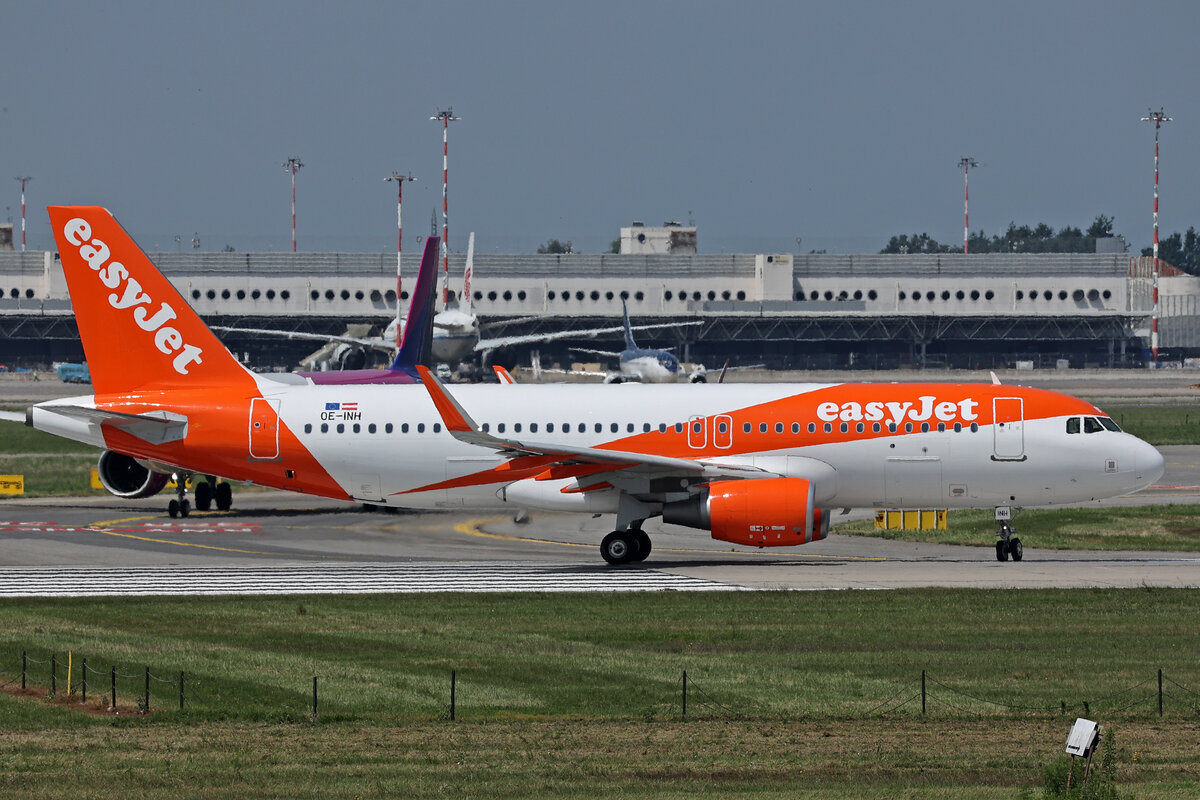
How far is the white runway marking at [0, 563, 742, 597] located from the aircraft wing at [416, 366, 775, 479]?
9.05ft

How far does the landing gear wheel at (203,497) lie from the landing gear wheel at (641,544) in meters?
20.7

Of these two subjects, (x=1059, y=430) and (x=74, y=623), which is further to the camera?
(x=1059, y=430)

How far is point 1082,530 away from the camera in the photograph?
159 ft

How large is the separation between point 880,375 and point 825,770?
487 ft

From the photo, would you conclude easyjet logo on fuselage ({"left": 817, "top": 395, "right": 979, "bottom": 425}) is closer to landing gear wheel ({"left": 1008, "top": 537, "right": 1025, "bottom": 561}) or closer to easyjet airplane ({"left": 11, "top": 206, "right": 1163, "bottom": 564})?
easyjet airplane ({"left": 11, "top": 206, "right": 1163, "bottom": 564})

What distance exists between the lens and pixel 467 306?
423 ft

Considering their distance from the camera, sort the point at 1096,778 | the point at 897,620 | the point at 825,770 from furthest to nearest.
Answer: the point at 897,620 → the point at 825,770 → the point at 1096,778

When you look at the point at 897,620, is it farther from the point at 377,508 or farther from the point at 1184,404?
the point at 1184,404

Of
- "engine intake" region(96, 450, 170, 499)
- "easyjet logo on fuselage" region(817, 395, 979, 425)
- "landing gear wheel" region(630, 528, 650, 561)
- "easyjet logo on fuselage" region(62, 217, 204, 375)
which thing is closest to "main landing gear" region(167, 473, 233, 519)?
"engine intake" region(96, 450, 170, 499)

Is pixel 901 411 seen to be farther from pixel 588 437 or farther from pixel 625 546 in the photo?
pixel 588 437

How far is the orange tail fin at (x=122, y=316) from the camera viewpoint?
42812 mm

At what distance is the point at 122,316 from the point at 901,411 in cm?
2129

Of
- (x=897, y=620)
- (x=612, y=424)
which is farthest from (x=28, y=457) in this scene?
(x=897, y=620)

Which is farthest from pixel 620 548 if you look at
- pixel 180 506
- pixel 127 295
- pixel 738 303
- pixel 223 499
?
pixel 738 303
